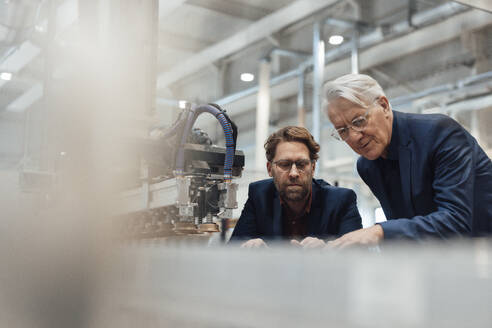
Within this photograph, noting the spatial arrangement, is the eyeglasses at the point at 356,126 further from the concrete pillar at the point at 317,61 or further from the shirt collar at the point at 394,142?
the concrete pillar at the point at 317,61

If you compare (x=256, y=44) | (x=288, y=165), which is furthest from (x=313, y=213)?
(x=256, y=44)

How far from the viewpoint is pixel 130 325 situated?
411 mm

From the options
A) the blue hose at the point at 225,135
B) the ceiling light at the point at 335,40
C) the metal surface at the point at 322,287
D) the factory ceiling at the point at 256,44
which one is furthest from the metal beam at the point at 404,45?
the metal surface at the point at 322,287

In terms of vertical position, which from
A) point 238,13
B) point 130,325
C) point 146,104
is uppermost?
point 238,13

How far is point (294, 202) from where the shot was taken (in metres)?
1.09

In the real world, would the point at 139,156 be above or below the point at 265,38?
below

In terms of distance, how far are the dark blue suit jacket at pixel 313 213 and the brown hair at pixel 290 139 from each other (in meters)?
0.07

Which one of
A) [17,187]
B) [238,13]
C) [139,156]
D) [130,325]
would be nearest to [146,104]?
[139,156]

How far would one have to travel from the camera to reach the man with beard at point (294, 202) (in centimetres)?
108

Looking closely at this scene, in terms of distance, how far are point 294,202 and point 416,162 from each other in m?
0.34

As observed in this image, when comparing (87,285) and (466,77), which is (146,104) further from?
(466,77)

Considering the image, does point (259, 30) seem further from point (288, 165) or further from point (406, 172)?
point (406, 172)

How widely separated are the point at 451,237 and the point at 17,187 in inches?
25.9

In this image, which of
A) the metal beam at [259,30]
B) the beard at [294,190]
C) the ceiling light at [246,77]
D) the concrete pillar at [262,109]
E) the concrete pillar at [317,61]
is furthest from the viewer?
the concrete pillar at [317,61]
